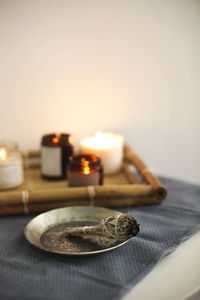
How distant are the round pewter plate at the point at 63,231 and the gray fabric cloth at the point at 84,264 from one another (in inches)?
0.6

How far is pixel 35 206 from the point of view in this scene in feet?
2.33

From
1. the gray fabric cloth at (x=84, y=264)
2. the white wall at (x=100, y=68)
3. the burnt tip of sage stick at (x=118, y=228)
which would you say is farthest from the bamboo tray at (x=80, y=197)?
the white wall at (x=100, y=68)

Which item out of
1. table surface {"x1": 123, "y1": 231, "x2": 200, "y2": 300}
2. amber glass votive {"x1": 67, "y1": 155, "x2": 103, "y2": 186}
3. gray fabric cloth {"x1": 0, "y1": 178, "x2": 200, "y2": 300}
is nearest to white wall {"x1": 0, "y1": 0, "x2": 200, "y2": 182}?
amber glass votive {"x1": 67, "y1": 155, "x2": 103, "y2": 186}

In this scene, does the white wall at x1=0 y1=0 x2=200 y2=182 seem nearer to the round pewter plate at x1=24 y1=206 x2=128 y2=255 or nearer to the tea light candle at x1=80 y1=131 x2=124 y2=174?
the tea light candle at x1=80 y1=131 x2=124 y2=174

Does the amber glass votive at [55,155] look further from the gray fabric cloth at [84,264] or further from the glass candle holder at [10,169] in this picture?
the gray fabric cloth at [84,264]

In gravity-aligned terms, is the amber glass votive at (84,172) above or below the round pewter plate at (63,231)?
above

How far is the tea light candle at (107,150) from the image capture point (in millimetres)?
904

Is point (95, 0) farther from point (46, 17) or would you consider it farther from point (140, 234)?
point (140, 234)

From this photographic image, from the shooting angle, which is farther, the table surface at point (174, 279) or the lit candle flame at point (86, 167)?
the lit candle flame at point (86, 167)

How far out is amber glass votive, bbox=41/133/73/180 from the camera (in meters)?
0.85

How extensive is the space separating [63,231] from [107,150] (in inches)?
12.7

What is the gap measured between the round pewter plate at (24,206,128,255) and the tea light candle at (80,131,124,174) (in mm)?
242

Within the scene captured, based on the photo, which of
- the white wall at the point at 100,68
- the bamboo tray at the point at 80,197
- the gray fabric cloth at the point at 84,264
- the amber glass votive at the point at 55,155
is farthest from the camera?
the white wall at the point at 100,68

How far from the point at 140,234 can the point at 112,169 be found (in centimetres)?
31
